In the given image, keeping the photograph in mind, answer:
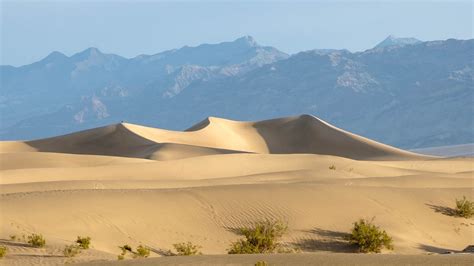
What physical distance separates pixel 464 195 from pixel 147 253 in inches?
508

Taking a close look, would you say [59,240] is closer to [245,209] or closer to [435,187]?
[245,209]

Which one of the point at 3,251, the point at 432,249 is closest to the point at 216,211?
the point at 432,249

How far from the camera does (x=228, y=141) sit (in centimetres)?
6284

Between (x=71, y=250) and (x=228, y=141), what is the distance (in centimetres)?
4754

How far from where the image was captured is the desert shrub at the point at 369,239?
19.1 meters

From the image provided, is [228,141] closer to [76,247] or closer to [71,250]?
[76,247]

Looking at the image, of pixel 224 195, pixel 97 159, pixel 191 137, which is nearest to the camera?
pixel 224 195

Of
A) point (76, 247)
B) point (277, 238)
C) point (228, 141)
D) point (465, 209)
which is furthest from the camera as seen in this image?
point (228, 141)

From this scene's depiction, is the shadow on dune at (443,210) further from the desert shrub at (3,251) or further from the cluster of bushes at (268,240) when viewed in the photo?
the desert shrub at (3,251)

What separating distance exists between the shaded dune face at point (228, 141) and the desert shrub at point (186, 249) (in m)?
36.9

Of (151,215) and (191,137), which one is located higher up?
(191,137)

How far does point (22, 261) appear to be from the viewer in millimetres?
14656

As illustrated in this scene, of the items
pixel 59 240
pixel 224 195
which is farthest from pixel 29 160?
pixel 59 240

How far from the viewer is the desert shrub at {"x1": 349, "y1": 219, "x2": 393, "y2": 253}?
753 inches
